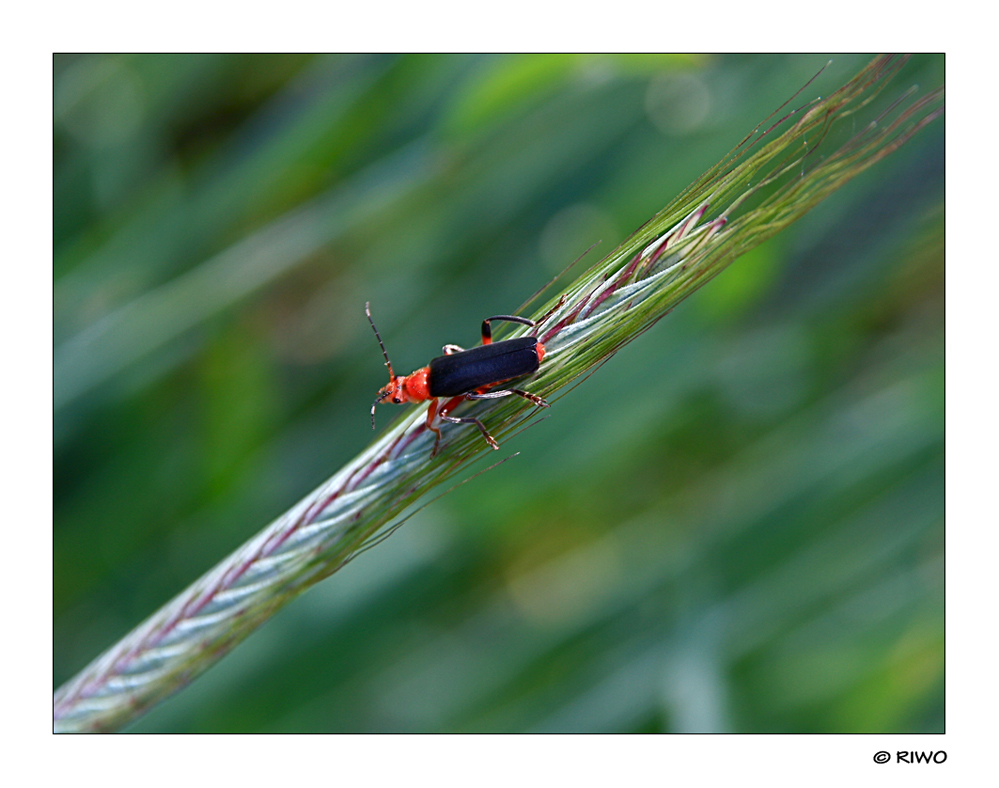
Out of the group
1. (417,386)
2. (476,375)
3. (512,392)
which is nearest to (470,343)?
(417,386)

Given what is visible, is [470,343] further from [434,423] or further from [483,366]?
[434,423]

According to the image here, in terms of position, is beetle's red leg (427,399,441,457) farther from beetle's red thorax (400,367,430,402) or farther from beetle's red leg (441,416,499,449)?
beetle's red thorax (400,367,430,402)

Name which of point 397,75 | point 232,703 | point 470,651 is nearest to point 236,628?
point 232,703

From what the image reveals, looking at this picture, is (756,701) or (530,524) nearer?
(756,701)

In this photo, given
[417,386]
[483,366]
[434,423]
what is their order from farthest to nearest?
[417,386] → [483,366] → [434,423]

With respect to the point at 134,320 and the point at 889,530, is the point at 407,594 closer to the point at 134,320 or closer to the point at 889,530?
the point at 134,320

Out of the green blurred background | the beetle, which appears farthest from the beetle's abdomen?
the green blurred background
